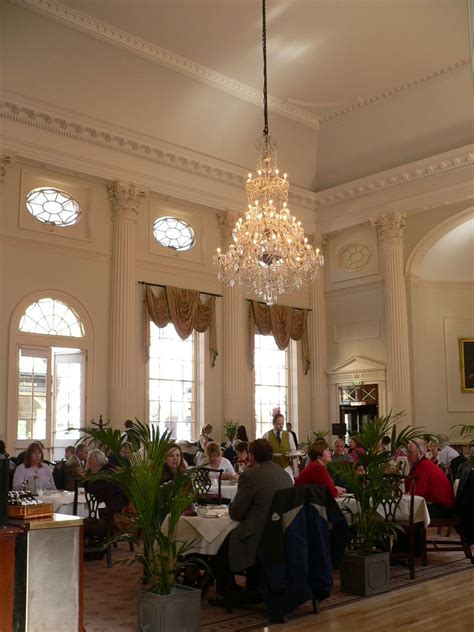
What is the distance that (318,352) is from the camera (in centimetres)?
1647

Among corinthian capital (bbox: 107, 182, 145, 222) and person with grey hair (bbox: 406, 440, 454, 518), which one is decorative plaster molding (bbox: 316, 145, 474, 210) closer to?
corinthian capital (bbox: 107, 182, 145, 222)

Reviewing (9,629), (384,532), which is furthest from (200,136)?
(9,629)

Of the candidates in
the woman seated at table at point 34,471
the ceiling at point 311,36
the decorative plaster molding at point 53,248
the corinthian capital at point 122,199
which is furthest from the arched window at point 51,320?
the ceiling at point 311,36

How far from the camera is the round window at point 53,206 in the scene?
1268cm

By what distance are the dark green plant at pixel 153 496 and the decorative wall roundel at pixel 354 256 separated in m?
12.2

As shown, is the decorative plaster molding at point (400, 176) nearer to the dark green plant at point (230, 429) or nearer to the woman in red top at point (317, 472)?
the dark green plant at point (230, 429)

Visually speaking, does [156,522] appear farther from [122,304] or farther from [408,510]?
[122,304]

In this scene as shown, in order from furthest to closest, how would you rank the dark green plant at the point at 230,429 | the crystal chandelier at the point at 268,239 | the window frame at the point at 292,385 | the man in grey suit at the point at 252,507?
the window frame at the point at 292,385 → the dark green plant at the point at 230,429 → the crystal chandelier at the point at 268,239 → the man in grey suit at the point at 252,507

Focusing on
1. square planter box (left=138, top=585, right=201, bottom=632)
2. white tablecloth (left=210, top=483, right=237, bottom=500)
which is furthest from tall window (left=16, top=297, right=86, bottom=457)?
square planter box (left=138, top=585, right=201, bottom=632)

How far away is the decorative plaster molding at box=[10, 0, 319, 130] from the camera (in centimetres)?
1144

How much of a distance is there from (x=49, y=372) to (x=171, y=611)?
28.9 feet

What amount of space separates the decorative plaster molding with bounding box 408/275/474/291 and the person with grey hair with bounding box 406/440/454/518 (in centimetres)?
849

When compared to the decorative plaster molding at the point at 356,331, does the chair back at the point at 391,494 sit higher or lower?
lower

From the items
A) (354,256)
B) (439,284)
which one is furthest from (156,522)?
(439,284)
